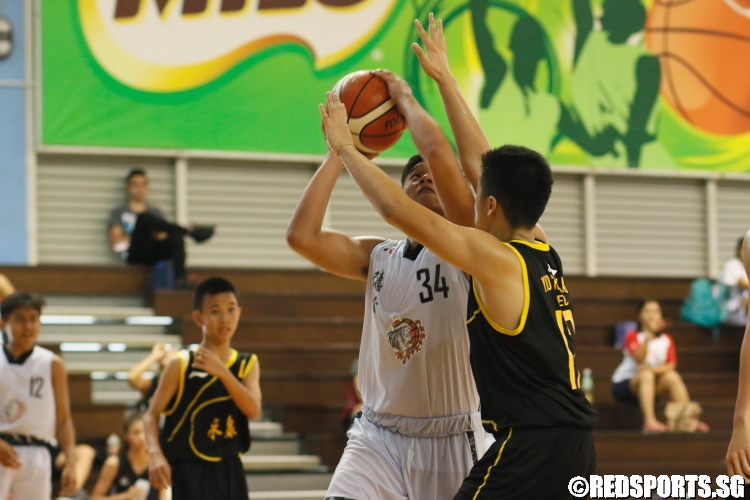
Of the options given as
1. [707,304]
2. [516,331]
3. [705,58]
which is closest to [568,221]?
[707,304]

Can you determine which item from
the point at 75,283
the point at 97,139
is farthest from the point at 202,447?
the point at 97,139

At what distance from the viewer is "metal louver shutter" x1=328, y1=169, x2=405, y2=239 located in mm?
11477

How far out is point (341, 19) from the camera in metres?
11.3

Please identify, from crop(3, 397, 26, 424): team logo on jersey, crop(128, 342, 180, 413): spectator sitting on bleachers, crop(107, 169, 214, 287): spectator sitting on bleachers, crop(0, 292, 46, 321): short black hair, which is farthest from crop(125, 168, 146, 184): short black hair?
crop(3, 397, 26, 424): team logo on jersey

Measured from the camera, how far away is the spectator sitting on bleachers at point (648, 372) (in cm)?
920

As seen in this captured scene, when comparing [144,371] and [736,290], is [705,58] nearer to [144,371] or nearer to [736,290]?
[736,290]

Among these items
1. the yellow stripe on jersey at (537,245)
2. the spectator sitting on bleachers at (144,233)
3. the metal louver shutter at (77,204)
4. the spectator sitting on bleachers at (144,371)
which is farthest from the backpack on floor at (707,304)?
the yellow stripe on jersey at (537,245)

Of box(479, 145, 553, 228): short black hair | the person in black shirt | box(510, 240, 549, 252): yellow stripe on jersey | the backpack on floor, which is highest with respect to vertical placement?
box(479, 145, 553, 228): short black hair

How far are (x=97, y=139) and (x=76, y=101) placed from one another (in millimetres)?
417

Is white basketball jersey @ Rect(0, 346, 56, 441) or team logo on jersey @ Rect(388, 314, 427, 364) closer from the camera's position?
team logo on jersey @ Rect(388, 314, 427, 364)

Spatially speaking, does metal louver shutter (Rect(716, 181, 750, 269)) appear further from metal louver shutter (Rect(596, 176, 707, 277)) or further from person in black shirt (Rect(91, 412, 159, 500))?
person in black shirt (Rect(91, 412, 159, 500))

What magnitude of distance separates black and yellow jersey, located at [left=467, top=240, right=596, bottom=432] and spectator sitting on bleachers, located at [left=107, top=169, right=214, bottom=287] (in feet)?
21.7

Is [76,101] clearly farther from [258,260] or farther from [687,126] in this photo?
[687,126]

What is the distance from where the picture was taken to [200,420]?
514 cm
